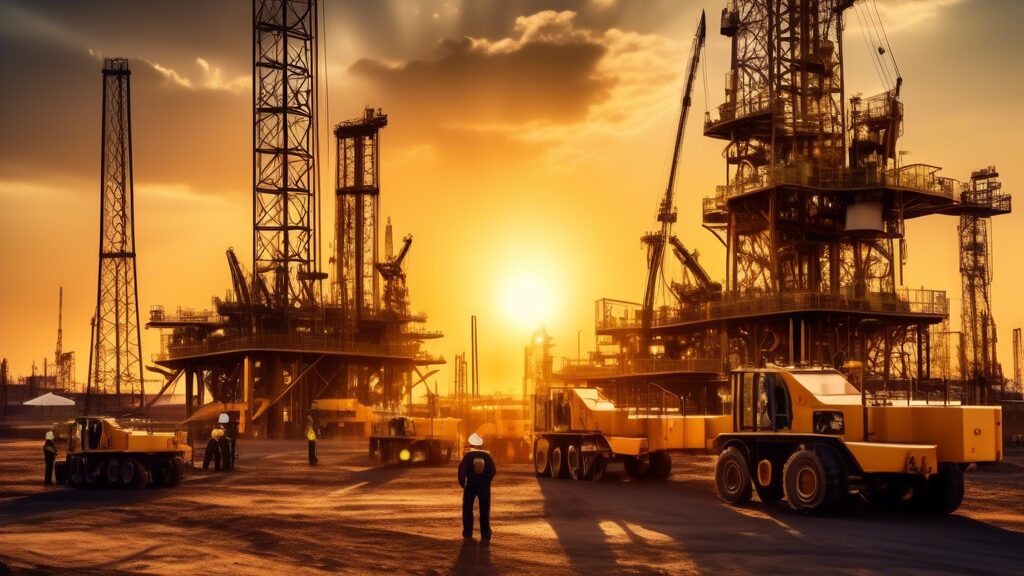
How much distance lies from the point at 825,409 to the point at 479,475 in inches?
342

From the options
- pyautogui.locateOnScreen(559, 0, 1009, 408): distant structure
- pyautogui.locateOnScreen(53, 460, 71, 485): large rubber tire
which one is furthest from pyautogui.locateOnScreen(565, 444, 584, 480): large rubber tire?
pyautogui.locateOnScreen(559, 0, 1009, 408): distant structure

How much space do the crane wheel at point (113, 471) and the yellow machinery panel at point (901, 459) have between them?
22431mm

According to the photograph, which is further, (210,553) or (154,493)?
(154,493)

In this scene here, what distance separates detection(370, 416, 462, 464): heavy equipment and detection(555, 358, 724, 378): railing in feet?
116

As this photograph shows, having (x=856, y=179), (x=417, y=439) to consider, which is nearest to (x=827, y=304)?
(x=856, y=179)

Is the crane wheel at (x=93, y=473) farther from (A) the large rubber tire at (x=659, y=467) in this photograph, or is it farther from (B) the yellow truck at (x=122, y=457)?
(A) the large rubber tire at (x=659, y=467)

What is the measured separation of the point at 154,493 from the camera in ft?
109

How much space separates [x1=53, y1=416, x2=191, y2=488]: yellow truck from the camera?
116 ft

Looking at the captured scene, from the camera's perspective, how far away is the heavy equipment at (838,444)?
24.7 meters

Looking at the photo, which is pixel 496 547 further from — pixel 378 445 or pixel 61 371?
pixel 61 371

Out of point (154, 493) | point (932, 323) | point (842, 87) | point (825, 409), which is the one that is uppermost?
point (842, 87)

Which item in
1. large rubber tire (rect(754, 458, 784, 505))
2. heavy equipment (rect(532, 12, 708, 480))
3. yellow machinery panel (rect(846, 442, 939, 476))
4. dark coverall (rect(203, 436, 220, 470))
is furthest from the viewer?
dark coverall (rect(203, 436, 220, 470))

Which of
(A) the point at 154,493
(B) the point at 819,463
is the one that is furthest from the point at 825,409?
(A) the point at 154,493

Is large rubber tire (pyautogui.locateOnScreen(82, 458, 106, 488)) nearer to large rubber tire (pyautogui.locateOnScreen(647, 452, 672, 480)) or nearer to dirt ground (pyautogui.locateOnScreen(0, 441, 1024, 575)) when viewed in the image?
dirt ground (pyautogui.locateOnScreen(0, 441, 1024, 575))
